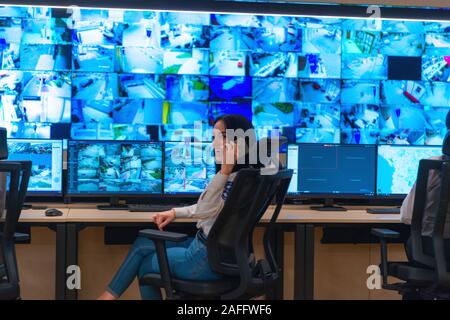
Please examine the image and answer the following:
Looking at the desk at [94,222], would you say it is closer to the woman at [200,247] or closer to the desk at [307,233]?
the desk at [307,233]

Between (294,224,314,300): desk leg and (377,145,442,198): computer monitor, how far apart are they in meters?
0.82

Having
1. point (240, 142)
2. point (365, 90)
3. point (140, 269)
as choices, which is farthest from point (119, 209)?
point (365, 90)

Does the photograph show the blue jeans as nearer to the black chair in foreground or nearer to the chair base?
the chair base

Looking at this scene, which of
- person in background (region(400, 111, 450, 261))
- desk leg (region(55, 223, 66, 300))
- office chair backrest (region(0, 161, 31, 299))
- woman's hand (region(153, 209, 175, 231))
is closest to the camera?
office chair backrest (region(0, 161, 31, 299))

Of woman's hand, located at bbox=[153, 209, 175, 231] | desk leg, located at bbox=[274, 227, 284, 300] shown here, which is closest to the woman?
woman's hand, located at bbox=[153, 209, 175, 231]

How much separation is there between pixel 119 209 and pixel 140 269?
39.4 inches

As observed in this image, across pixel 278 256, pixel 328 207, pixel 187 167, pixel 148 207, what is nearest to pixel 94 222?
pixel 148 207

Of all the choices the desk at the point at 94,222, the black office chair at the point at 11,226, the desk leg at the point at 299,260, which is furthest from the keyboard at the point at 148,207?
the black office chair at the point at 11,226

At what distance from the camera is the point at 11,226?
335cm

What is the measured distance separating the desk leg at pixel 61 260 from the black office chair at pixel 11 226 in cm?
57

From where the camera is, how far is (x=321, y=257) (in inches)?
197

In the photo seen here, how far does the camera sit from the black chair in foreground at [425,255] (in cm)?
339

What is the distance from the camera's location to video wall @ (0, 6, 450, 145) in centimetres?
482

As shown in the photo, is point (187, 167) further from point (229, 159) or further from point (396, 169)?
point (396, 169)
